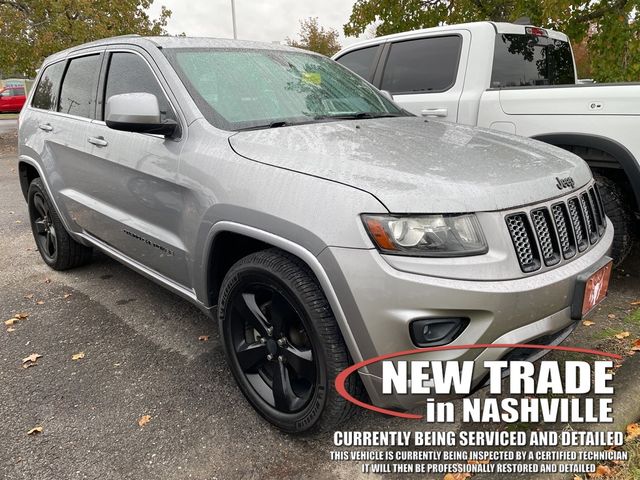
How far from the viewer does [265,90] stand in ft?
9.34

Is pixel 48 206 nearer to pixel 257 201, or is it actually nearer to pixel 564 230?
pixel 257 201

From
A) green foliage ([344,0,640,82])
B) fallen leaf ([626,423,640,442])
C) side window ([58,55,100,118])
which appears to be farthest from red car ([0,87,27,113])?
fallen leaf ([626,423,640,442])

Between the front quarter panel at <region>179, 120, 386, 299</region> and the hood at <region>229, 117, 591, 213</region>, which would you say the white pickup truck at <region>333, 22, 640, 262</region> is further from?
the front quarter panel at <region>179, 120, 386, 299</region>

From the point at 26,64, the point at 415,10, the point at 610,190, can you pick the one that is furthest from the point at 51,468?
the point at 26,64

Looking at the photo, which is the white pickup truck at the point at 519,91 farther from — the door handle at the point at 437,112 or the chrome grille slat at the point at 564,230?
the chrome grille slat at the point at 564,230

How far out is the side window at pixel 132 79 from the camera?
278cm

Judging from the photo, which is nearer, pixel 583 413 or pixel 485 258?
pixel 485 258

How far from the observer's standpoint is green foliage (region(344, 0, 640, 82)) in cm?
665

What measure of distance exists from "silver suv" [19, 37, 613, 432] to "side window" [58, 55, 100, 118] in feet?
0.27

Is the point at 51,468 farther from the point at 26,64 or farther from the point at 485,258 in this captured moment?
the point at 26,64

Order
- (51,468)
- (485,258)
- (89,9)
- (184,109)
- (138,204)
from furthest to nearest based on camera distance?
(89,9), (138,204), (184,109), (51,468), (485,258)

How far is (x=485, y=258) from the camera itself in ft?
5.94

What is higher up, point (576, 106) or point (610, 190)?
point (576, 106)

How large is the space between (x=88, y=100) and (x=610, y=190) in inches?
146
